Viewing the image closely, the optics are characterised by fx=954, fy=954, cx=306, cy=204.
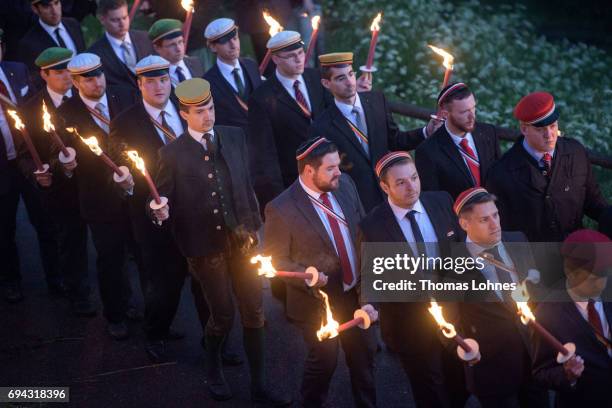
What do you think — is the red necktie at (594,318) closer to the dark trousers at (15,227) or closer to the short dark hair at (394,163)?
the short dark hair at (394,163)

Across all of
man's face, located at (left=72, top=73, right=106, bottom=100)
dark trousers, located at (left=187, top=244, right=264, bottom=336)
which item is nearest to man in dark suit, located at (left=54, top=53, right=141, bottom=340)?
man's face, located at (left=72, top=73, right=106, bottom=100)

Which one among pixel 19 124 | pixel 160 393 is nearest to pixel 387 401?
pixel 160 393

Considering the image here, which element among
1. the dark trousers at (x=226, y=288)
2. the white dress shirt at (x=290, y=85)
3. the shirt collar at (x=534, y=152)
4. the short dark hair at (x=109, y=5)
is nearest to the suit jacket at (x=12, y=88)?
the short dark hair at (x=109, y=5)

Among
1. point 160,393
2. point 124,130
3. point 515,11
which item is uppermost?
point 124,130

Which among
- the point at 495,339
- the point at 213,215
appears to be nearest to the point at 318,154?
the point at 213,215

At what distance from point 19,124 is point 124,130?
81 centimetres

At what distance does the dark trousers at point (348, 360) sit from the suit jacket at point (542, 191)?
1444 mm

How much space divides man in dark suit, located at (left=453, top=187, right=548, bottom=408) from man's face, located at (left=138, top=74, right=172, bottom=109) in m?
2.73

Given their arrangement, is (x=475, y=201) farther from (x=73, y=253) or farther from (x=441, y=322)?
(x=73, y=253)

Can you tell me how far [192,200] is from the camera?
7152mm

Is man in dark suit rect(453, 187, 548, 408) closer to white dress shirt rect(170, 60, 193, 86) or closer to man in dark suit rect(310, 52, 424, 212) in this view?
man in dark suit rect(310, 52, 424, 212)

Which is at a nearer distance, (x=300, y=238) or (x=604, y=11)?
(x=300, y=238)

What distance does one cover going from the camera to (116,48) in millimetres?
9625

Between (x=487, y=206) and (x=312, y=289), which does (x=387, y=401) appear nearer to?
(x=312, y=289)
